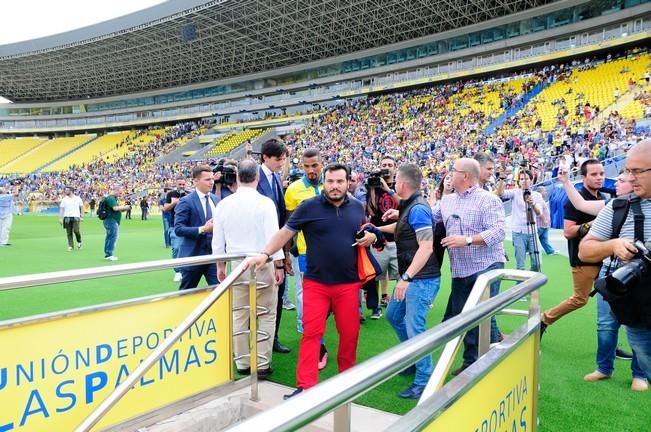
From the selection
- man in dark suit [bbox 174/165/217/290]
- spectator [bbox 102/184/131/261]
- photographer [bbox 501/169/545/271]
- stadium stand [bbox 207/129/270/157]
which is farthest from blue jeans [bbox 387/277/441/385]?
stadium stand [bbox 207/129/270/157]

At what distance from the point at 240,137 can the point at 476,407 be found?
4702cm

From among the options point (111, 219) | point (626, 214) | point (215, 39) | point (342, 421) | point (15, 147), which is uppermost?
point (215, 39)

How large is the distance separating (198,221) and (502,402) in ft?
13.0

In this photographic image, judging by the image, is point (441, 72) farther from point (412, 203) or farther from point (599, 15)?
point (412, 203)

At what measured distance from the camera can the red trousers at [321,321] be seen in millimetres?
3445

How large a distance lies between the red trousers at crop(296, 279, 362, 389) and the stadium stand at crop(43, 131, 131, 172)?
5974 centimetres

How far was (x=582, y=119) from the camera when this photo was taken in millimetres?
23672

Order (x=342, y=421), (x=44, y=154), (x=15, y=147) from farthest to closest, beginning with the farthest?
(x=15, y=147), (x=44, y=154), (x=342, y=421)

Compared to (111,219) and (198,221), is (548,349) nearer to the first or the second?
(198,221)

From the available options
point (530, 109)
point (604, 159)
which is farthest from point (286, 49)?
point (604, 159)

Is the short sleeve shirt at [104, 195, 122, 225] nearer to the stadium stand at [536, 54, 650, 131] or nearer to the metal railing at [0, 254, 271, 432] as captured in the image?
the metal railing at [0, 254, 271, 432]

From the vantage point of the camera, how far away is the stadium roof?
118 ft

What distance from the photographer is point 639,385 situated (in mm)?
3604

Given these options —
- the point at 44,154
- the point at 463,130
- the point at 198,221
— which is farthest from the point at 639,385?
the point at 44,154
